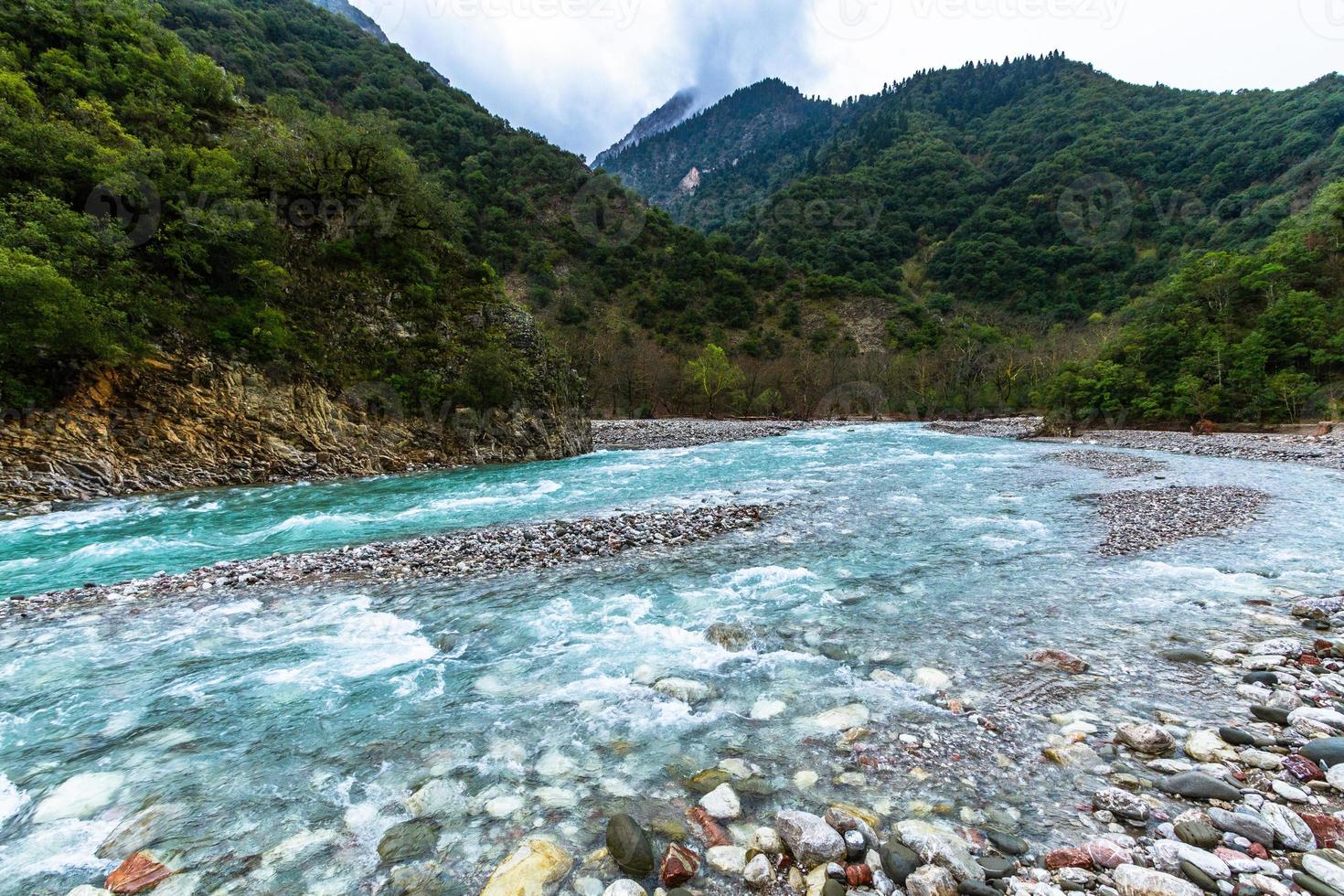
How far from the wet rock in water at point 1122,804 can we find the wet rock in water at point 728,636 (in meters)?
3.69

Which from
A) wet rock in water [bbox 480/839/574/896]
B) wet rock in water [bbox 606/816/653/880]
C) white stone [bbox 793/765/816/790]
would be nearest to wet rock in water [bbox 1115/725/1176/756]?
white stone [bbox 793/765/816/790]

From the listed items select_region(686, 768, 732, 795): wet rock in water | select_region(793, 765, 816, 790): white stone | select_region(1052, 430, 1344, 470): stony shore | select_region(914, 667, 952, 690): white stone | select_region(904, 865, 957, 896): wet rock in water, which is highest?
select_region(904, 865, 957, 896): wet rock in water

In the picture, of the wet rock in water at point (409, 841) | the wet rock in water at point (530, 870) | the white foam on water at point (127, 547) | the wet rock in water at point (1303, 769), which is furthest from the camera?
the white foam on water at point (127, 547)

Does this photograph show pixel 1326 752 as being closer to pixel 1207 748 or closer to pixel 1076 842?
pixel 1207 748

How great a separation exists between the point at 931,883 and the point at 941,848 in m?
0.35

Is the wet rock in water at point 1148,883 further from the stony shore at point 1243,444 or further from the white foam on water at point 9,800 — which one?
the stony shore at point 1243,444

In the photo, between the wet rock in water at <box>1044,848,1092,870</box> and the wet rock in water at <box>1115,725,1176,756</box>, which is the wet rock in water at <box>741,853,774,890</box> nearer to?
the wet rock in water at <box>1044,848,1092,870</box>

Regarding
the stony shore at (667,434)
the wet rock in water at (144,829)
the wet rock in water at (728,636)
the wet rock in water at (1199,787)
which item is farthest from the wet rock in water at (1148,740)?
the stony shore at (667,434)

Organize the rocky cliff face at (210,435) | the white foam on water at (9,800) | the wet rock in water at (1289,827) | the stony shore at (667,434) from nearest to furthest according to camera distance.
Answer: the wet rock in water at (1289,827) < the white foam on water at (9,800) < the rocky cliff face at (210,435) < the stony shore at (667,434)

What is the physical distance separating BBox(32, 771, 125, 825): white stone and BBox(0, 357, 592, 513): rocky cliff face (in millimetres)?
17313

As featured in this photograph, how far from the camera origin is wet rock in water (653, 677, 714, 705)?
17.8 feet

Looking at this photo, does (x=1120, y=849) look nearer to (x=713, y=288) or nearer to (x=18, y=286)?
(x=18, y=286)

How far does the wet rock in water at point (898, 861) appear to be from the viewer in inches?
119

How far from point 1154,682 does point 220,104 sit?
161 ft
